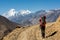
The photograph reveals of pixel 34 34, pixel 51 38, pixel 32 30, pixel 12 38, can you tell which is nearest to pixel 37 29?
pixel 32 30

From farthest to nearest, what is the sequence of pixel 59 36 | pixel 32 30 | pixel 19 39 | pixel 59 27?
pixel 32 30, pixel 19 39, pixel 59 27, pixel 59 36

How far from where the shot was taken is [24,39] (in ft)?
105

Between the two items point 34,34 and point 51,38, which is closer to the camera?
point 51,38

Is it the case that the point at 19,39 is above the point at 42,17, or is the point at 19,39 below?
below

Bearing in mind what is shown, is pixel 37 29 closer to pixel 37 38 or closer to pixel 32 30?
pixel 32 30

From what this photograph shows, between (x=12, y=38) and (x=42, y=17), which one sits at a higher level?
(x=42, y=17)

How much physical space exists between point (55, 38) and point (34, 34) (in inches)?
293

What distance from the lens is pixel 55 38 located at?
26797mm

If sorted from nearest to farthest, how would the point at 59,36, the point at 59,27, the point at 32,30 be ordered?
the point at 59,36 < the point at 59,27 < the point at 32,30

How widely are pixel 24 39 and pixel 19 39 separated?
132 centimetres

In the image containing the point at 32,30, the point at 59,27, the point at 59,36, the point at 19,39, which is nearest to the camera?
the point at 59,36

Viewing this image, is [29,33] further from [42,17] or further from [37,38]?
[42,17]

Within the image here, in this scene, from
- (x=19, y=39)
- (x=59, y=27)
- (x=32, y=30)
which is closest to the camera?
(x=59, y=27)

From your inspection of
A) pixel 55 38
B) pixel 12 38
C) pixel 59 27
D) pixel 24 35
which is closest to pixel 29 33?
pixel 24 35
